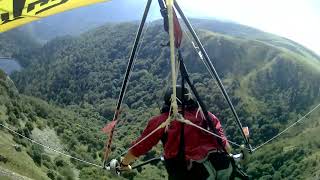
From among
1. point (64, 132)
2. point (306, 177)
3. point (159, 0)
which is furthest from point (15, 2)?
point (306, 177)

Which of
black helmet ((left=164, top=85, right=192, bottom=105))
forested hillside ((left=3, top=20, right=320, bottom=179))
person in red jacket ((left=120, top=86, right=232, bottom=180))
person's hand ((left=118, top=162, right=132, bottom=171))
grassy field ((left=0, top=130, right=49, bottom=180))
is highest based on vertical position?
black helmet ((left=164, top=85, right=192, bottom=105))

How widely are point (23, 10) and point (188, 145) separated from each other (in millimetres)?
3868

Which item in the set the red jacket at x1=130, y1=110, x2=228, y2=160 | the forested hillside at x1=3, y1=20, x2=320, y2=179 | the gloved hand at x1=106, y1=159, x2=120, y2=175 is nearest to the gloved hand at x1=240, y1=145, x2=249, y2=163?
the red jacket at x1=130, y1=110, x2=228, y2=160

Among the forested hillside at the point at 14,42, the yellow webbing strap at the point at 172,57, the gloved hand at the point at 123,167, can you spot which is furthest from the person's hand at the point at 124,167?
the forested hillside at the point at 14,42

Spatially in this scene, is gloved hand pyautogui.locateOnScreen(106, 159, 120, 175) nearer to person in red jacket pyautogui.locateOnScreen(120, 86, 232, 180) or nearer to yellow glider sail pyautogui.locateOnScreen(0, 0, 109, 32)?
person in red jacket pyautogui.locateOnScreen(120, 86, 232, 180)

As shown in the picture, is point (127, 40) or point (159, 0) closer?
point (159, 0)

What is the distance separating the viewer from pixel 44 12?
9977 millimetres

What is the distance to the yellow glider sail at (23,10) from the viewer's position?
9.96 m

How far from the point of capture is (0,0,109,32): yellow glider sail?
9955 millimetres

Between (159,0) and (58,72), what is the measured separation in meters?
154

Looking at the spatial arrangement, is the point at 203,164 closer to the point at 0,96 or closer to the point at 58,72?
the point at 0,96

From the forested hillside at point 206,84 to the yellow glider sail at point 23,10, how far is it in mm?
88088

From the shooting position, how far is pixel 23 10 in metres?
10.3

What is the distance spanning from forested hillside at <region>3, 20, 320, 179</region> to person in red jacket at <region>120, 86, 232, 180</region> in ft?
289
